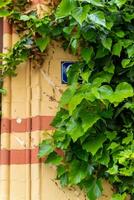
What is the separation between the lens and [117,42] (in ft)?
5.71

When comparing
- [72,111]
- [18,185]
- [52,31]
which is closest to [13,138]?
[18,185]

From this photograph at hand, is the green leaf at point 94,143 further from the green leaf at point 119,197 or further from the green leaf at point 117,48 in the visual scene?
the green leaf at point 117,48

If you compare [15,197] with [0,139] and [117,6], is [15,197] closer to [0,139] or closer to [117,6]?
[0,139]

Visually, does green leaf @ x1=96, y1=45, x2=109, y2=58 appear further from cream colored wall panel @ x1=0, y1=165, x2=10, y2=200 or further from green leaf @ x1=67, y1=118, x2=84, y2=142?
cream colored wall panel @ x1=0, y1=165, x2=10, y2=200

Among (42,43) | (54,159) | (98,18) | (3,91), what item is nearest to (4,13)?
(42,43)

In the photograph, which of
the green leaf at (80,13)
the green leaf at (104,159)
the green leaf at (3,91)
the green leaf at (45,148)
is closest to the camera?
the green leaf at (80,13)

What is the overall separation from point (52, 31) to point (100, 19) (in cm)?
36

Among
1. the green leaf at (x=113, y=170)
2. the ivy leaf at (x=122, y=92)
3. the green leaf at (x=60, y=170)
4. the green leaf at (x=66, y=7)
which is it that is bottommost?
the green leaf at (x=60, y=170)

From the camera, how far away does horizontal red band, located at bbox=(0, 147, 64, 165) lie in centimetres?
185

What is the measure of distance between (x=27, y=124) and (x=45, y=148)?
0.18m

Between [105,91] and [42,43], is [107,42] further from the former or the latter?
[42,43]

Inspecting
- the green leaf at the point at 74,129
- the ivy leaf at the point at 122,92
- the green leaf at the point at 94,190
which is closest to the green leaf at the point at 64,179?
the green leaf at the point at 94,190

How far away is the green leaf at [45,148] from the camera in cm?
178

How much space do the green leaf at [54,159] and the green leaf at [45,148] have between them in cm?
2
